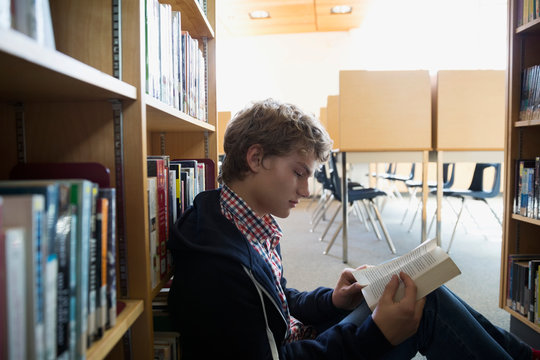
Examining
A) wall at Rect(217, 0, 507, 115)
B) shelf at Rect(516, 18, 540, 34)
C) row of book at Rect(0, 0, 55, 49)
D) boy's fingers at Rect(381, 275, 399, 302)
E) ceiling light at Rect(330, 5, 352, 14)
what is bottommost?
boy's fingers at Rect(381, 275, 399, 302)

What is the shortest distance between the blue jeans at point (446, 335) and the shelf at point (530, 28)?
3.68 feet

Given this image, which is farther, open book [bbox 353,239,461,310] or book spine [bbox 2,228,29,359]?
open book [bbox 353,239,461,310]

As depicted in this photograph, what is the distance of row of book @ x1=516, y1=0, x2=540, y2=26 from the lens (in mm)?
1386

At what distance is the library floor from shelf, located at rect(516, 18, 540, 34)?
126 cm

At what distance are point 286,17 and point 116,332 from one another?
6.08 m

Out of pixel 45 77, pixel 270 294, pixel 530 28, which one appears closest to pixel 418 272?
pixel 270 294

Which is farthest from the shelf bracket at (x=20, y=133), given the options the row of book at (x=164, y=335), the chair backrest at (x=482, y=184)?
the chair backrest at (x=482, y=184)

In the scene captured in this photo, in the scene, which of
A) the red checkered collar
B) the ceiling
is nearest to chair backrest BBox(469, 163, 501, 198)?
the red checkered collar

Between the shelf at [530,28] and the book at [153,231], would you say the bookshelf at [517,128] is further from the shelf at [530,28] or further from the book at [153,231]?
the book at [153,231]

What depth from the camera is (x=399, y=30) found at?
20.6 ft

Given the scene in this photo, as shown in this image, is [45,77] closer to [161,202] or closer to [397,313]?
[161,202]

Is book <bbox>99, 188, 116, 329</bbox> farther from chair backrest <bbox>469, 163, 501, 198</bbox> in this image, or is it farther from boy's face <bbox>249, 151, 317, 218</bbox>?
chair backrest <bbox>469, 163, 501, 198</bbox>

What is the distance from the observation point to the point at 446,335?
2.77 feet

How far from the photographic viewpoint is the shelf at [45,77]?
13.9 inches
